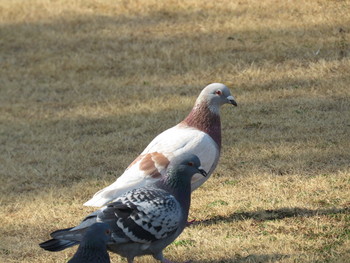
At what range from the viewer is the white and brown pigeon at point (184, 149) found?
7.87 meters

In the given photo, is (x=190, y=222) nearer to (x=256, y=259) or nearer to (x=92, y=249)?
(x=256, y=259)

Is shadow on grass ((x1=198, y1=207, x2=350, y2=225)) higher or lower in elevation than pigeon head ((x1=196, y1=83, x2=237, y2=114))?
lower

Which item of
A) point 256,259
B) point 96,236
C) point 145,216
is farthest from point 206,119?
point 96,236

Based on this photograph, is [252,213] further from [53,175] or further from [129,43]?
[129,43]

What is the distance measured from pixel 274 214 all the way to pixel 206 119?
1.38m

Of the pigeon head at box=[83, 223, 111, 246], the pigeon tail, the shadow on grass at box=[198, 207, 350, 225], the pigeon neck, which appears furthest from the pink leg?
the pigeon head at box=[83, 223, 111, 246]

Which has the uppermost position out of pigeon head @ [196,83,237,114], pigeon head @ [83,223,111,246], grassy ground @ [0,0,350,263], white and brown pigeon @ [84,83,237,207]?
pigeon head @ [83,223,111,246]

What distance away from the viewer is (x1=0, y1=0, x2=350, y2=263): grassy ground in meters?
8.10

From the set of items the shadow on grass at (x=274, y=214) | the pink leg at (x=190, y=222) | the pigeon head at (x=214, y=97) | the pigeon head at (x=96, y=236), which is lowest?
the pink leg at (x=190, y=222)

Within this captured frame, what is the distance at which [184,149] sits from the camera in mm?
8180

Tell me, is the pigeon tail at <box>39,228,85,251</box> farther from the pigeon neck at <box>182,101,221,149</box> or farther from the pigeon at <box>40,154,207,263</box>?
the pigeon neck at <box>182,101,221,149</box>

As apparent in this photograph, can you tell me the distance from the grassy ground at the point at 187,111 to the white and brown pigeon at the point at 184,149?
731 millimetres

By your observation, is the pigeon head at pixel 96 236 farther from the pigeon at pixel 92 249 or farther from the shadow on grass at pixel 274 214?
the shadow on grass at pixel 274 214

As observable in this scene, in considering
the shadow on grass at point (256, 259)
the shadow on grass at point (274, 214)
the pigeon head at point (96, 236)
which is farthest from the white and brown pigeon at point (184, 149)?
the pigeon head at point (96, 236)
